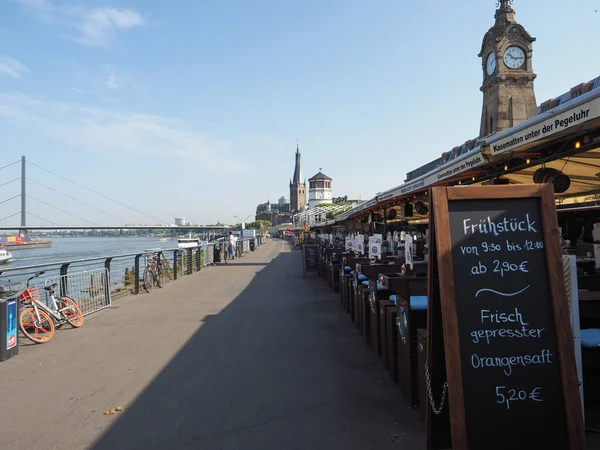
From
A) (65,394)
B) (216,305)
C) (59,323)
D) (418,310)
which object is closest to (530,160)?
(418,310)

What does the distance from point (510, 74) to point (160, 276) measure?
32.7m

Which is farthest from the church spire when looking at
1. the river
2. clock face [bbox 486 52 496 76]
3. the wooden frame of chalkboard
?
the wooden frame of chalkboard

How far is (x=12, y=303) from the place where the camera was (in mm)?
5488

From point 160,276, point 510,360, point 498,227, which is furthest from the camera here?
point 160,276

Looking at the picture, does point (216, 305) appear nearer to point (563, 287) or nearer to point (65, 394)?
point (65, 394)

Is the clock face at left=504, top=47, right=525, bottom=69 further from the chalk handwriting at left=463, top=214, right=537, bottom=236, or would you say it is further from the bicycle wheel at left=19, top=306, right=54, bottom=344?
the bicycle wheel at left=19, top=306, right=54, bottom=344

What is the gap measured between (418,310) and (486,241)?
4.34 ft

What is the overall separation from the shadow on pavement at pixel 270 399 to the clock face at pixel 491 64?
34.4 metres

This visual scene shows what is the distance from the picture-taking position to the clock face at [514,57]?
3278cm

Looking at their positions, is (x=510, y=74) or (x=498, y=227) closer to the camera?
(x=498, y=227)

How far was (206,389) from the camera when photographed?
4.27 m

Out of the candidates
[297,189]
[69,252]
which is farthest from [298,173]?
[69,252]

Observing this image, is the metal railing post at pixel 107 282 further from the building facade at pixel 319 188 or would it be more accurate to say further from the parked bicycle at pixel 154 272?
the building facade at pixel 319 188

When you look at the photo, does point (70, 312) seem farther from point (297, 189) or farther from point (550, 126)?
point (297, 189)
